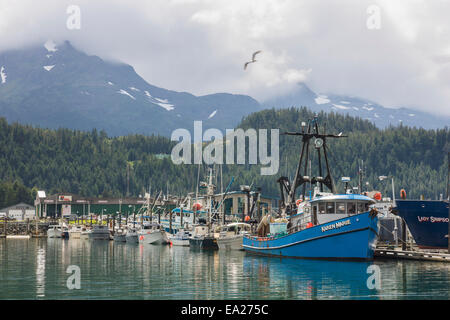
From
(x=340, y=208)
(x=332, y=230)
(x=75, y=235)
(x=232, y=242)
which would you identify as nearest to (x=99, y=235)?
(x=75, y=235)

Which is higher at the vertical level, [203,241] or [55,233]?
[203,241]

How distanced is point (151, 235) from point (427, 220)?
61495mm

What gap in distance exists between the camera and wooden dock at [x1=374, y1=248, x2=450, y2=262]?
60.0 metres

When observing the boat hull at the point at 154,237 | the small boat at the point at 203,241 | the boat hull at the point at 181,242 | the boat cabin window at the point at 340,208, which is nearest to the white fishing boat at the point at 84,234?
the boat hull at the point at 154,237

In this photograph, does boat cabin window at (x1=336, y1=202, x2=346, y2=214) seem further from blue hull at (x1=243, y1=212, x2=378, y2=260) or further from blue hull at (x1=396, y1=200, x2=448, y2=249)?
blue hull at (x1=396, y1=200, x2=448, y2=249)

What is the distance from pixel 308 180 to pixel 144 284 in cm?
3778

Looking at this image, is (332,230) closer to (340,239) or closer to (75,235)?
(340,239)

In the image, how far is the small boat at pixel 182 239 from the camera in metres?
104

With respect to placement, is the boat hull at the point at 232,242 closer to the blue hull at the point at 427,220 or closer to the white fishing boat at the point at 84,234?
the blue hull at the point at 427,220

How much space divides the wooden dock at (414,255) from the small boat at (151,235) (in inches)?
2116

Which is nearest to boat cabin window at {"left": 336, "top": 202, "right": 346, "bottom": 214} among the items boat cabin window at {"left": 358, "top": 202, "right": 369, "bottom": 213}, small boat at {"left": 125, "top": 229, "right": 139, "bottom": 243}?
boat cabin window at {"left": 358, "top": 202, "right": 369, "bottom": 213}

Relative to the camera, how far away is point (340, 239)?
2383 inches

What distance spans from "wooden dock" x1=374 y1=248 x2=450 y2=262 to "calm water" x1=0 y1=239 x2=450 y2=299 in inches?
77.4
